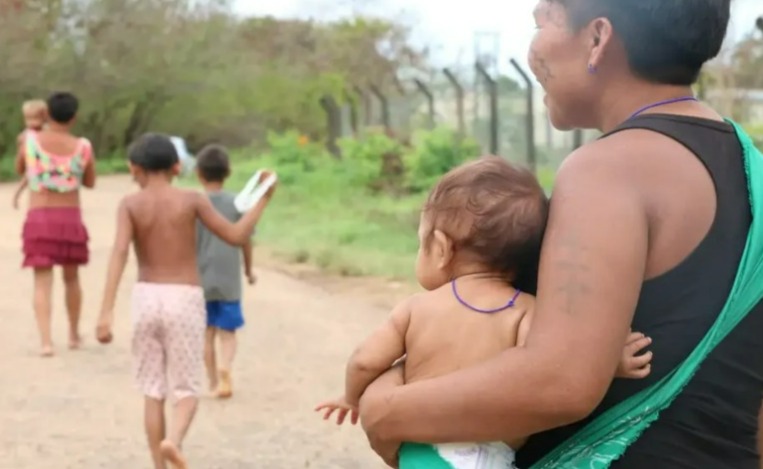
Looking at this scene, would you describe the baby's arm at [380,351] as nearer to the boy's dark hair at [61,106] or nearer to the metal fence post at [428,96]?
the boy's dark hair at [61,106]

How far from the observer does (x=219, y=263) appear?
768 centimetres

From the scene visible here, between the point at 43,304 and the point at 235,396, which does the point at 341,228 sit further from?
the point at 235,396

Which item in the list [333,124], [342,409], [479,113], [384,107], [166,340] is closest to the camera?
[342,409]

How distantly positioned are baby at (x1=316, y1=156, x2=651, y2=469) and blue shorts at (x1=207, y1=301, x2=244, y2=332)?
17.8ft

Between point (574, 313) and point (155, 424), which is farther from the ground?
point (574, 313)

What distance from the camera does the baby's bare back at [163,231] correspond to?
6.08 m

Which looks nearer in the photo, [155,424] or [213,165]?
[155,424]

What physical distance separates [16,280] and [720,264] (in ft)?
38.6

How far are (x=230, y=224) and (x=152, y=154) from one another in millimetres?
495

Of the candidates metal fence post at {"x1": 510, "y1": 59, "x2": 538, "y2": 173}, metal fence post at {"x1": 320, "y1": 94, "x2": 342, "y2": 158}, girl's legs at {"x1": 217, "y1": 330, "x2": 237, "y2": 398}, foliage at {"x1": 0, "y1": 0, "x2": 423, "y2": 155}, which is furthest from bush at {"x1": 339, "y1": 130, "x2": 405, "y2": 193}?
foliage at {"x1": 0, "y1": 0, "x2": 423, "y2": 155}

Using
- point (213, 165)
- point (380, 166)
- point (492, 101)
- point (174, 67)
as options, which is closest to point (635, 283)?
point (213, 165)

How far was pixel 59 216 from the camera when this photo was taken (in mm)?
8914

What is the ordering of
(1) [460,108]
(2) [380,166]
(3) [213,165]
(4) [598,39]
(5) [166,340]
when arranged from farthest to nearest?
(2) [380,166]
(1) [460,108]
(3) [213,165]
(5) [166,340]
(4) [598,39]

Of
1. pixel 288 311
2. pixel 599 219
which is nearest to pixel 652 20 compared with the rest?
pixel 599 219
